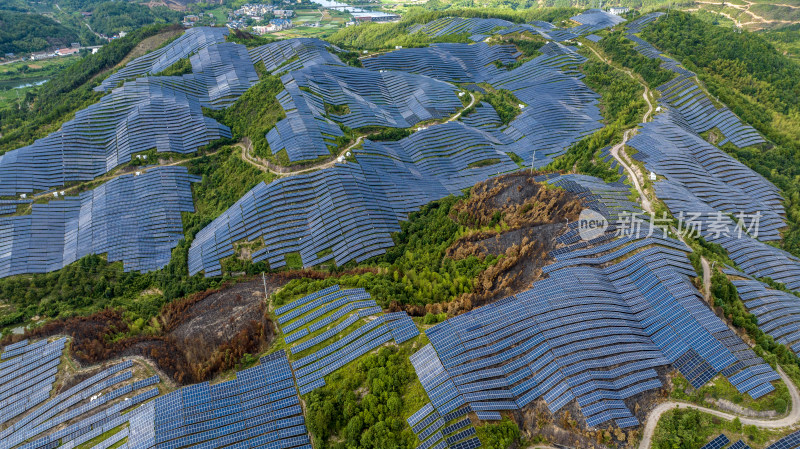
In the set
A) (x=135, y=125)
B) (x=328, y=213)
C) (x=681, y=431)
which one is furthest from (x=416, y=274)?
(x=135, y=125)

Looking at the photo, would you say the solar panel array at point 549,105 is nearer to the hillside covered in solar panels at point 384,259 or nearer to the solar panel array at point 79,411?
the hillside covered in solar panels at point 384,259

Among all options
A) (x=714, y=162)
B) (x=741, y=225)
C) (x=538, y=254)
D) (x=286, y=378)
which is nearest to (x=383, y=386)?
(x=286, y=378)

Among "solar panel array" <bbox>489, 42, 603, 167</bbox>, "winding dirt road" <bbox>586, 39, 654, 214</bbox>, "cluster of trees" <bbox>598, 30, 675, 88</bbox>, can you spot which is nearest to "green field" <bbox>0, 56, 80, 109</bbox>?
"solar panel array" <bbox>489, 42, 603, 167</bbox>

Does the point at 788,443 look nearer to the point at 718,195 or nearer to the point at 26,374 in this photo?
the point at 718,195

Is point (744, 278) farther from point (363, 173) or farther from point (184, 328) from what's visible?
point (184, 328)

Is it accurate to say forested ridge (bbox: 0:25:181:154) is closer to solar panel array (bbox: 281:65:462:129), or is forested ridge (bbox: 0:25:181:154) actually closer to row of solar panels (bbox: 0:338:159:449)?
solar panel array (bbox: 281:65:462:129)

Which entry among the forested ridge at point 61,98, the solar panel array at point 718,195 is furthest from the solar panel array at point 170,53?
the solar panel array at point 718,195
